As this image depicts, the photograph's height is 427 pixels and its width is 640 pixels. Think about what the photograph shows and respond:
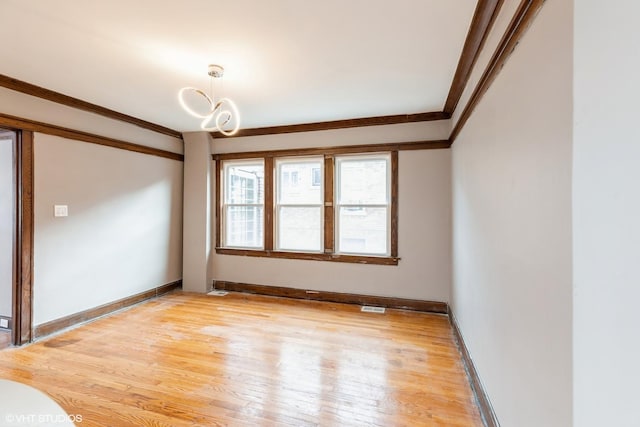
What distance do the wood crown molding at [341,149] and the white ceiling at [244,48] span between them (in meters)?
0.56

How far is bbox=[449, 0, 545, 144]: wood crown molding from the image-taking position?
1.27 metres

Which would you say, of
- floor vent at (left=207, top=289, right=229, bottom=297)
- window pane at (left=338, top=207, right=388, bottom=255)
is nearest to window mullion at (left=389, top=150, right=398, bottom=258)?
window pane at (left=338, top=207, right=388, bottom=255)

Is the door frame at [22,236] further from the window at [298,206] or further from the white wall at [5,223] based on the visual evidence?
the window at [298,206]

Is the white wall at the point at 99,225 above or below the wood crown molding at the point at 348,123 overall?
below

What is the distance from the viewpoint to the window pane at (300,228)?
4.50 metres

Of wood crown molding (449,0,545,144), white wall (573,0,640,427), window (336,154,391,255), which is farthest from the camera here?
window (336,154,391,255)

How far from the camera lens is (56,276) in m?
3.29

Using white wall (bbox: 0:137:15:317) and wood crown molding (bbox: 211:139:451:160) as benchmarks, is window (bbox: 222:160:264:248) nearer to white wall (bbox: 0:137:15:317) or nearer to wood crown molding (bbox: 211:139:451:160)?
wood crown molding (bbox: 211:139:451:160)

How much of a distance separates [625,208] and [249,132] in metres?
4.47

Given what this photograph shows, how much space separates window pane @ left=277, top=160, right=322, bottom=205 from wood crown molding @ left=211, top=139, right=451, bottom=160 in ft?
0.50

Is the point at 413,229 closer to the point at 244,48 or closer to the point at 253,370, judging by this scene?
the point at 253,370

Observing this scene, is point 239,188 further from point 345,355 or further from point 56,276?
point 345,355

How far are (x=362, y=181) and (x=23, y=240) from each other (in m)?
3.77

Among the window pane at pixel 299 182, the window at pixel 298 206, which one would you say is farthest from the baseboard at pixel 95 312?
the window pane at pixel 299 182
